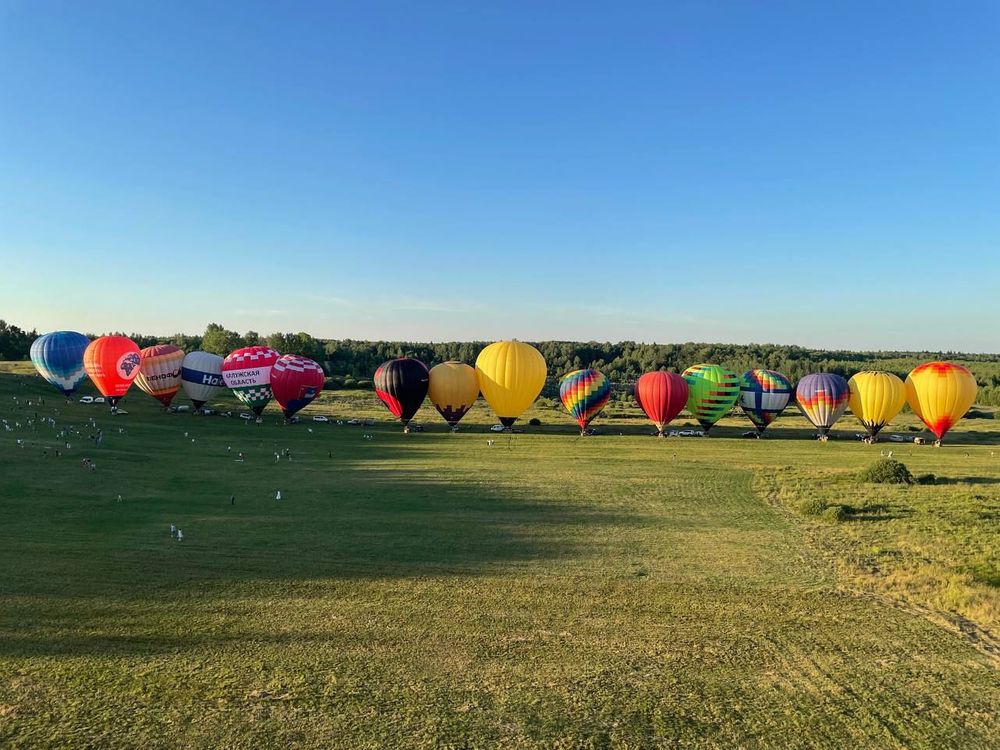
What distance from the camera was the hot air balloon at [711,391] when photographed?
5672 centimetres

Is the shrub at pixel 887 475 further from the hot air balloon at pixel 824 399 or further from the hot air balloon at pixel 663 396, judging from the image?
the hot air balloon at pixel 663 396

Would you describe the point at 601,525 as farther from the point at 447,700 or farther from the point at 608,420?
the point at 608,420

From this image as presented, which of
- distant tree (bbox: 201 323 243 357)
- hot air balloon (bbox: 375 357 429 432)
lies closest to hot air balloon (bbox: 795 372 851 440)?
hot air balloon (bbox: 375 357 429 432)

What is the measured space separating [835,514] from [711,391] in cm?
2965

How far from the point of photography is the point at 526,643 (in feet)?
47.8

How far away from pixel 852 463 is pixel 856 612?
98.6 feet

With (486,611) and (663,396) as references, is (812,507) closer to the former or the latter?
(486,611)

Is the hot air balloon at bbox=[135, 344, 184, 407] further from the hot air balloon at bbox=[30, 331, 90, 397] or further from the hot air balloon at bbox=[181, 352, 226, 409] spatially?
the hot air balloon at bbox=[30, 331, 90, 397]

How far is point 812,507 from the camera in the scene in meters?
29.3

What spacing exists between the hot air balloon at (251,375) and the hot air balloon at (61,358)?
14387mm

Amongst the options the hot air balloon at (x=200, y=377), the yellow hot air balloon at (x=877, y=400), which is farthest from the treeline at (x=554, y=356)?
the yellow hot air balloon at (x=877, y=400)

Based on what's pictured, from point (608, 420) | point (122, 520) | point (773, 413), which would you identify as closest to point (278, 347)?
point (608, 420)

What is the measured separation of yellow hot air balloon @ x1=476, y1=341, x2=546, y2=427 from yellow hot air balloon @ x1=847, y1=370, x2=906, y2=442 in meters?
27.4

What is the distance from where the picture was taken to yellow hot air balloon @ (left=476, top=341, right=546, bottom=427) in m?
55.9
